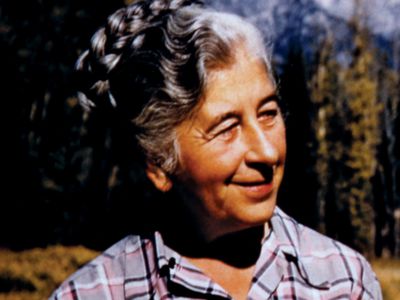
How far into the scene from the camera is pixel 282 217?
7.01ft

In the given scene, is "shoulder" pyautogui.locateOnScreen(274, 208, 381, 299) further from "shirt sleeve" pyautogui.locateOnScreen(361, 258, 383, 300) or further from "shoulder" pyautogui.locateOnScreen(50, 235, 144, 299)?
"shoulder" pyautogui.locateOnScreen(50, 235, 144, 299)

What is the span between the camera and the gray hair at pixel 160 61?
1.87 m

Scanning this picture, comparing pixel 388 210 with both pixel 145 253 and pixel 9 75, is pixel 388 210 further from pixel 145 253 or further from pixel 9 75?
pixel 145 253

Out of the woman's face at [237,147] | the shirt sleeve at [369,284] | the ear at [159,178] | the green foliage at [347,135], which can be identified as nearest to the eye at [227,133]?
the woman's face at [237,147]

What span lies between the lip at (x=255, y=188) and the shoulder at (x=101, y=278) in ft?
1.43

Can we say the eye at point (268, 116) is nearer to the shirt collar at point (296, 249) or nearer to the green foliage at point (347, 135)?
the shirt collar at point (296, 249)

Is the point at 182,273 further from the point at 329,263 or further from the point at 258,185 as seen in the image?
the point at 329,263

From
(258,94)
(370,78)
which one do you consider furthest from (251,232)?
(370,78)

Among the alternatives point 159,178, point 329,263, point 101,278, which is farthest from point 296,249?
point 101,278

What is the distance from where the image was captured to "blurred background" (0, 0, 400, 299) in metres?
15.7

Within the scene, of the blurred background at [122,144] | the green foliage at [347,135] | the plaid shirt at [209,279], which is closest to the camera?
the plaid shirt at [209,279]

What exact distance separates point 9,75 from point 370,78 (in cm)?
1846

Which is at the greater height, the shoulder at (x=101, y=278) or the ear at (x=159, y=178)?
the ear at (x=159, y=178)

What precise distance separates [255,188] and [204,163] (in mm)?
176
